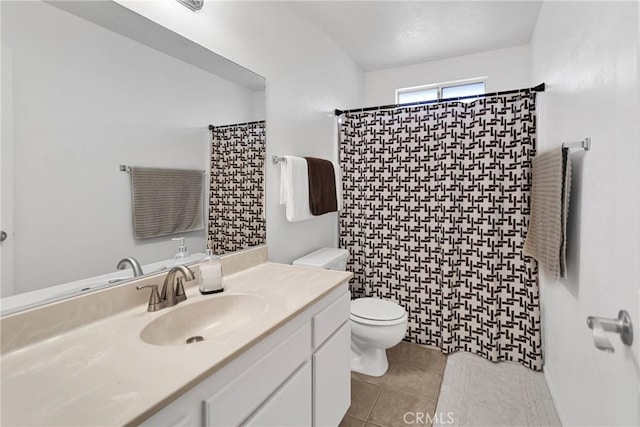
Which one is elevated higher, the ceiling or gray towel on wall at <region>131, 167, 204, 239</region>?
the ceiling

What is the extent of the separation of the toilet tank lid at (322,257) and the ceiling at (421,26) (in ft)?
5.69

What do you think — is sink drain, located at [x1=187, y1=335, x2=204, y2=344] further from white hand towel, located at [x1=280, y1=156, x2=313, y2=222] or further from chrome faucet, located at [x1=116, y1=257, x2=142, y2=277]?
white hand towel, located at [x1=280, y1=156, x2=313, y2=222]

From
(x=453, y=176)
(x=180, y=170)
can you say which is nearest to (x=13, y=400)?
(x=180, y=170)

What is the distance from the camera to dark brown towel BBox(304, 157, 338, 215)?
2.14 metres

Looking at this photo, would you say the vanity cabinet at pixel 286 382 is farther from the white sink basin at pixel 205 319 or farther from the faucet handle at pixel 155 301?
the faucet handle at pixel 155 301

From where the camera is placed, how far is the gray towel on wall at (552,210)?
140cm

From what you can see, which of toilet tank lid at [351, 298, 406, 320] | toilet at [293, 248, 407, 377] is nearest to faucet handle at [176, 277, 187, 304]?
toilet at [293, 248, 407, 377]

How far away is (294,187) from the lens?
1.98 metres

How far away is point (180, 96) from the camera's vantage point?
1.37 metres

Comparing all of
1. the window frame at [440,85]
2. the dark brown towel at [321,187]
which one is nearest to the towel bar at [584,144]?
the dark brown towel at [321,187]

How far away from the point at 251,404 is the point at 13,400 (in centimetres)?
54

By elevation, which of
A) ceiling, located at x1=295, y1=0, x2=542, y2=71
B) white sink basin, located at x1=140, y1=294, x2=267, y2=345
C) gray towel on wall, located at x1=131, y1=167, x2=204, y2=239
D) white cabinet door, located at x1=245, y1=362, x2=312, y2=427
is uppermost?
ceiling, located at x1=295, y1=0, x2=542, y2=71

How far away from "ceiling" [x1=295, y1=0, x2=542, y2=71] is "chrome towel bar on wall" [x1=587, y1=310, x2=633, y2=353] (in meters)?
A: 2.19

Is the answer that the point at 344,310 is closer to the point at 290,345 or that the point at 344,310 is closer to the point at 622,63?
the point at 290,345
